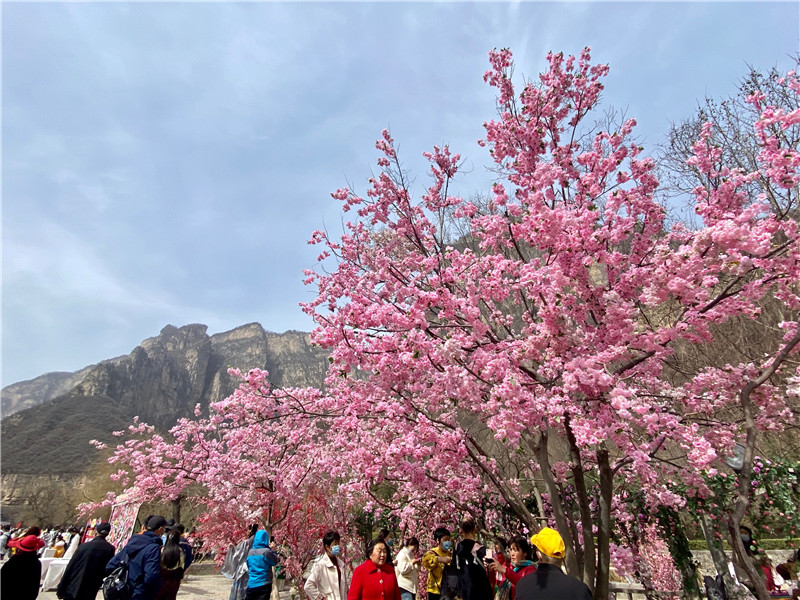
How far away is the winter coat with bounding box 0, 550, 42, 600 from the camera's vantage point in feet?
14.6

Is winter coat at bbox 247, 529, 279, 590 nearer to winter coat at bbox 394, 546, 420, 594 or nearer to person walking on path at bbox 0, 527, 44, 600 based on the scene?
winter coat at bbox 394, 546, 420, 594

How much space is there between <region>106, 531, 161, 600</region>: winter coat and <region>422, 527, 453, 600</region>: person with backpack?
8.99 ft

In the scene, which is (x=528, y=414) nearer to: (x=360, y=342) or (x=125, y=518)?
(x=360, y=342)

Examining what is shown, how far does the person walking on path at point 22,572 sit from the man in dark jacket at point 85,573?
0.85 feet

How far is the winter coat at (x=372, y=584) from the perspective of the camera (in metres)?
3.85

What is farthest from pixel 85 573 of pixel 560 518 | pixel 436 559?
pixel 560 518

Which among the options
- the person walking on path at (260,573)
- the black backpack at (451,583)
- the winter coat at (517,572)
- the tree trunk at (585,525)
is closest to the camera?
the winter coat at (517,572)

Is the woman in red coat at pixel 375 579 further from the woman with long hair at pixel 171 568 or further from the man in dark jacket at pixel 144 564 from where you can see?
the woman with long hair at pixel 171 568

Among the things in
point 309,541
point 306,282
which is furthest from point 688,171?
point 309,541

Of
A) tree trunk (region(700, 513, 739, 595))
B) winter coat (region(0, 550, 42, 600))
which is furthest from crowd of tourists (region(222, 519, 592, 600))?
tree trunk (region(700, 513, 739, 595))

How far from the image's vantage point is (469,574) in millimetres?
4168

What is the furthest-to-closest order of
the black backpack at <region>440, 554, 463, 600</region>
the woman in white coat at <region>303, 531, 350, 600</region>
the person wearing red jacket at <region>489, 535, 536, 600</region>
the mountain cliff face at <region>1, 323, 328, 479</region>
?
the mountain cliff face at <region>1, 323, 328, 479</region> < the woman in white coat at <region>303, 531, 350, 600</region> < the black backpack at <region>440, 554, 463, 600</region> < the person wearing red jacket at <region>489, 535, 536, 600</region>

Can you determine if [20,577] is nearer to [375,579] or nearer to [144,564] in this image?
[144,564]

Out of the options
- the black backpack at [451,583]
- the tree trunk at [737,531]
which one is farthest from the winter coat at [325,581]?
the tree trunk at [737,531]
